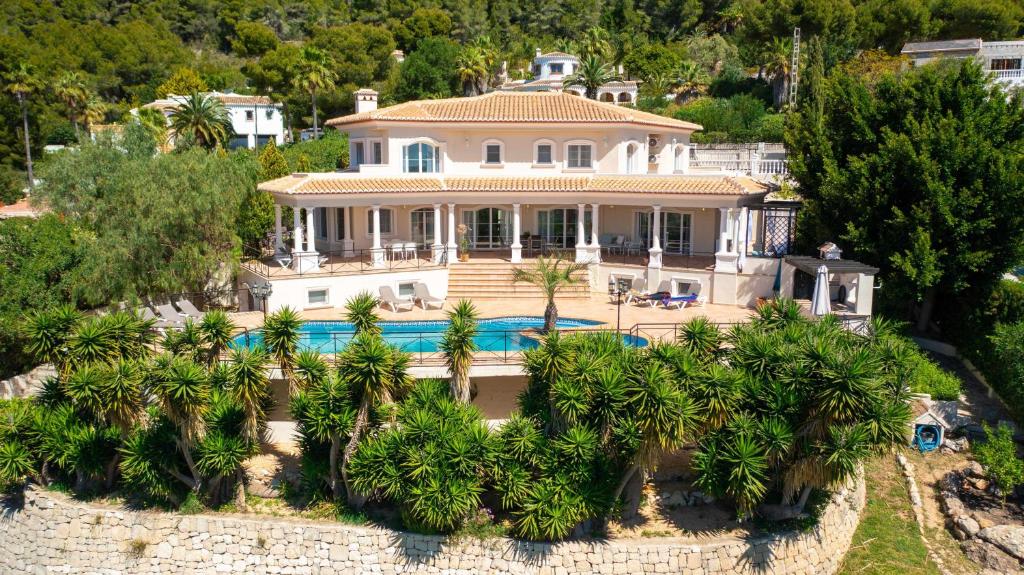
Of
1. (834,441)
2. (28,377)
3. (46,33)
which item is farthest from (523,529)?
(46,33)

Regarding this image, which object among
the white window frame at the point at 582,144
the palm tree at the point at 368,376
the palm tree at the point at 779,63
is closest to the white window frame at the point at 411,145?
the white window frame at the point at 582,144

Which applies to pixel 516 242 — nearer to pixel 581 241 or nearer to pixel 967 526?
pixel 581 241

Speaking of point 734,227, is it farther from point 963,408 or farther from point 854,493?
point 854,493

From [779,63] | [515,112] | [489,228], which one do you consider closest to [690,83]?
[779,63]

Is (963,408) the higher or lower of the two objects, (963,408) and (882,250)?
the lower

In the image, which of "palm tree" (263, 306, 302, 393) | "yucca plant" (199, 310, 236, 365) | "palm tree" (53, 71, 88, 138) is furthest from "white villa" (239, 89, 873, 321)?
"palm tree" (53, 71, 88, 138)

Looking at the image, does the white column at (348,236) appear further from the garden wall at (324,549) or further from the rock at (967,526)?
the rock at (967,526)

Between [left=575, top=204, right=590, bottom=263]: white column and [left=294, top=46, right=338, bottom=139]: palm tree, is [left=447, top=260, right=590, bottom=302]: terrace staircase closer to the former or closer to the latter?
[left=575, top=204, right=590, bottom=263]: white column
